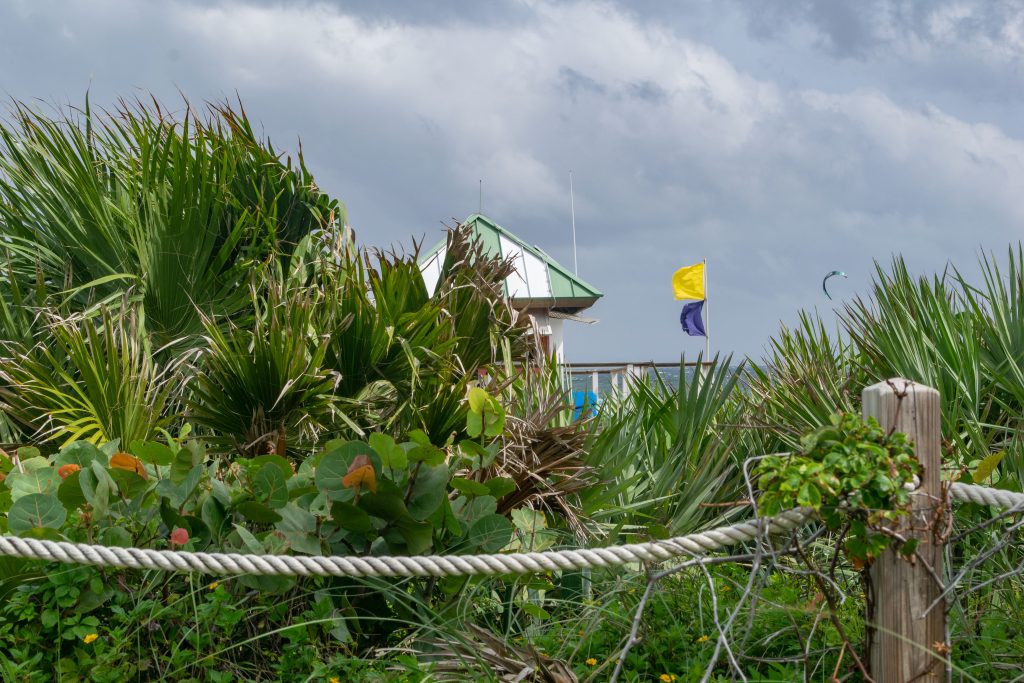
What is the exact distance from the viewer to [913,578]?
2.26 m

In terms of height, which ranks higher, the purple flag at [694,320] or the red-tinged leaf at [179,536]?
the purple flag at [694,320]

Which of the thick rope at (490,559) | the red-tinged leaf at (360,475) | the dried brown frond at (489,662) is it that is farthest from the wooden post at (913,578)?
the red-tinged leaf at (360,475)

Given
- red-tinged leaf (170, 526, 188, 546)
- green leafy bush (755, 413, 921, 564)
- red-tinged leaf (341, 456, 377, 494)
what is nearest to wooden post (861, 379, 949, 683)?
green leafy bush (755, 413, 921, 564)

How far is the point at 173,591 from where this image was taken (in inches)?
121

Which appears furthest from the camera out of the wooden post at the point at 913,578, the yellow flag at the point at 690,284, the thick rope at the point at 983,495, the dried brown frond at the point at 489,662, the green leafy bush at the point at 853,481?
the yellow flag at the point at 690,284

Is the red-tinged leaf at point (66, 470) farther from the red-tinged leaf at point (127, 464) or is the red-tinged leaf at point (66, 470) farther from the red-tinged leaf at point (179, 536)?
the red-tinged leaf at point (179, 536)

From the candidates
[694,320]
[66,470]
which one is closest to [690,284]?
[694,320]

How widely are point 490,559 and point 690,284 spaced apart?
20290 mm

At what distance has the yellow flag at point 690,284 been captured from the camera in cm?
2217

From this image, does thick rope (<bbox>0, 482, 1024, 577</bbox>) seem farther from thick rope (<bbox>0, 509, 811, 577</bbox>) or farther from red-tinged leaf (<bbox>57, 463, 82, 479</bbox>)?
red-tinged leaf (<bbox>57, 463, 82, 479</bbox>)

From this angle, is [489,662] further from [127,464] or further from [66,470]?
[66,470]

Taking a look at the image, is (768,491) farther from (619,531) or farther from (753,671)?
(619,531)

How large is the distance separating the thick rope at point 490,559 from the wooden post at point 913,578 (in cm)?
20

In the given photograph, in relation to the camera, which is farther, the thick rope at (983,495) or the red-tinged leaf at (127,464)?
the red-tinged leaf at (127,464)
